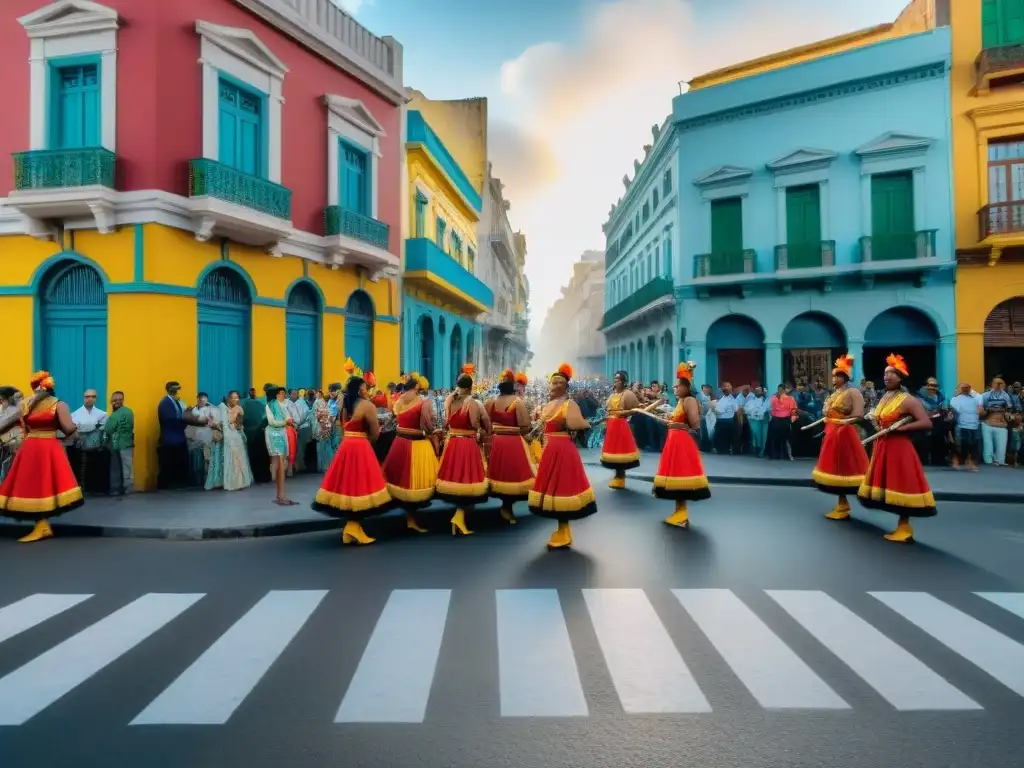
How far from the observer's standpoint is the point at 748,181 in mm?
20906

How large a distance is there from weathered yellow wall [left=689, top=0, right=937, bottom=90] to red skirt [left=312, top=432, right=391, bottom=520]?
791 inches

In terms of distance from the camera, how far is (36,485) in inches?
299

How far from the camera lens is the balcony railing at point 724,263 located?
67.7ft

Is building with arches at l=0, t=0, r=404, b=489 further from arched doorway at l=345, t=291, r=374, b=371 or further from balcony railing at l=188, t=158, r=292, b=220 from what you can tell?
arched doorway at l=345, t=291, r=374, b=371

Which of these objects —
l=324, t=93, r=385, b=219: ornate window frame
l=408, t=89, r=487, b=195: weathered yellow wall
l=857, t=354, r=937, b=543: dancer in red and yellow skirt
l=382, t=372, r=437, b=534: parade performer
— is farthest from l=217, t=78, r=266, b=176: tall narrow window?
l=408, t=89, r=487, b=195: weathered yellow wall

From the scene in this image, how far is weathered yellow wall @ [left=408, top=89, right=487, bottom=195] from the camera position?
92.6ft

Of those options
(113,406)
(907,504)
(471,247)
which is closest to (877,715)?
(907,504)

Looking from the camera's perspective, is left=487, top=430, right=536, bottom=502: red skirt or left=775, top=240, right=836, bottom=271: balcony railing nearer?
left=487, top=430, right=536, bottom=502: red skirt

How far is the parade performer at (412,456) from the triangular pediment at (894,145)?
17731mm

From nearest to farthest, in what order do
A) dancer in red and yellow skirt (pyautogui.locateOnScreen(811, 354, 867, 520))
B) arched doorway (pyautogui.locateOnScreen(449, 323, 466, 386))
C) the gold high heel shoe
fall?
the gold high heel shoe < dancer in red and yellow skirt (pyautogui.locateOnScreen(811, 354, 867, 520)) < arched doorway (pyautogui.locateOnScreen(449, 323, 466, 386))

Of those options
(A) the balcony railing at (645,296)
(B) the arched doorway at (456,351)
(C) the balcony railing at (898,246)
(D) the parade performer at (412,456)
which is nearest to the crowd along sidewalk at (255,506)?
(D) the parade performer at (412,456)

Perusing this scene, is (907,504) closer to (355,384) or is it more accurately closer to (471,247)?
(355,384)

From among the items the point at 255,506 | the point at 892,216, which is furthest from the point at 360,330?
the point at 892,216

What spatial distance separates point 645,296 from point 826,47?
34.9ft
